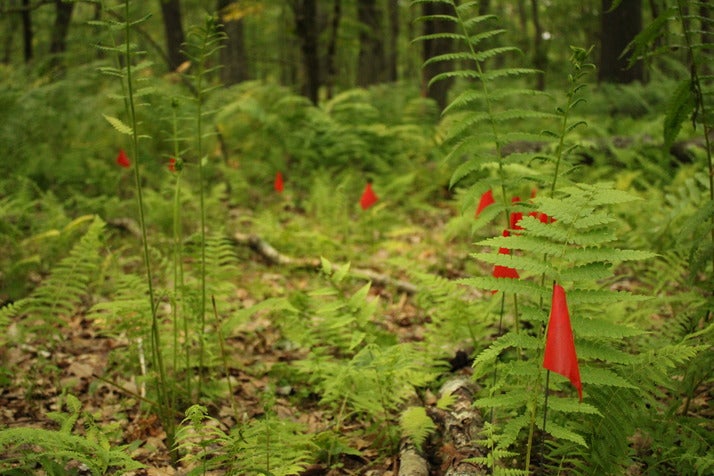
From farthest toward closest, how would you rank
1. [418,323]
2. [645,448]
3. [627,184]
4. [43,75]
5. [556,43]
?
1. [556,43]
2. [43,75]
3. [627,184]
4. [418,323]
5. [645,448]

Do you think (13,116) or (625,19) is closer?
(13,116)

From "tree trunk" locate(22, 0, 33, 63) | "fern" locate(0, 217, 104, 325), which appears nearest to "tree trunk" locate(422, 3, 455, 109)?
"fern" locate(0, 217, 104, 325)

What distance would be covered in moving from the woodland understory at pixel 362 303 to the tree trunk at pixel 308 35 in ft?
3.40

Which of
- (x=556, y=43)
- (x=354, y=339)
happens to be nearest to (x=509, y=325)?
(x=354, y=339)

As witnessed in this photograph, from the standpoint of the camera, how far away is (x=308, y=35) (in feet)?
23.9

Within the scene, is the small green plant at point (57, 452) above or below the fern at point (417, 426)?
above

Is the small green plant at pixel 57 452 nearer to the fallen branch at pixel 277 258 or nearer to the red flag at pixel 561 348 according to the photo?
the red flag at pixel 561 348

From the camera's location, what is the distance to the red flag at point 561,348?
54.7 inches

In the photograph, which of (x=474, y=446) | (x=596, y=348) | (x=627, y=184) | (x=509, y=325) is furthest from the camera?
(x=627, y=184)

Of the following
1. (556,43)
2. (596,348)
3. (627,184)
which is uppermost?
(556,43)

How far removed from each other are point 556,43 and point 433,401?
2302 centimetres

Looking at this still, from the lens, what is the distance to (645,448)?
248 cm

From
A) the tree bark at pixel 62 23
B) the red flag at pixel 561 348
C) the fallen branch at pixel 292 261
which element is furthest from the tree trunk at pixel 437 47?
the red flag at pixel 561 348

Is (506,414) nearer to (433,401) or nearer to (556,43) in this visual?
(433,401)
